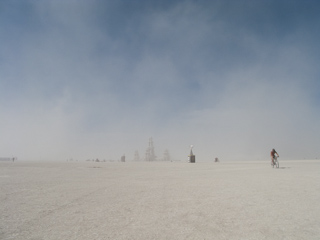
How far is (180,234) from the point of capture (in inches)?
133

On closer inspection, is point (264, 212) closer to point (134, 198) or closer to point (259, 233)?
point (259, 233)

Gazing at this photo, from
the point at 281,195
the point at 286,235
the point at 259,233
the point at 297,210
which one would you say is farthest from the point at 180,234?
the point at 281,195

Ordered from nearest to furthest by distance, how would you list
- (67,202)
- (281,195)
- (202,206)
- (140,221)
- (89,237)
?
(89,237)
(140,221)
(202,206)
(67,202)
(281,195)

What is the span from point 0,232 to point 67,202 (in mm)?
2078

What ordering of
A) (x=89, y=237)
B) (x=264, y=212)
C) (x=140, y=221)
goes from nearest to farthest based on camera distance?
(x=89, y=237), (x=140, y=221), (x=264, y=212)

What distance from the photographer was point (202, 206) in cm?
506

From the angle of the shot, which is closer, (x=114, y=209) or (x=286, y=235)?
(x=286, y=235)

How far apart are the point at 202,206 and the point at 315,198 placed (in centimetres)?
378

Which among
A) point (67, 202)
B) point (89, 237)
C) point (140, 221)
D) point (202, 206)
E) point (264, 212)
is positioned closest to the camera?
point (89, 237)

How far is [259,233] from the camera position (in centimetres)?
343

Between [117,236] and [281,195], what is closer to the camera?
[117,236]

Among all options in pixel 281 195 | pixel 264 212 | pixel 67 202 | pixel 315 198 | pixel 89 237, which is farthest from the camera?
A: pixel 281 195

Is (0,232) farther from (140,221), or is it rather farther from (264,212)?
(264,212)

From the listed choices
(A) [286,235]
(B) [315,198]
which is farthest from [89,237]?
(B) [315,198]
